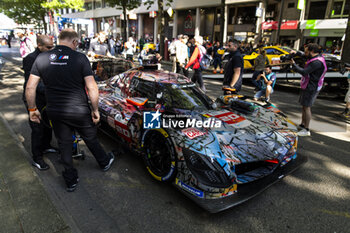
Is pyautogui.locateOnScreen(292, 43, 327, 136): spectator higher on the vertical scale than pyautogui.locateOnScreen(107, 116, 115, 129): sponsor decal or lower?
higher

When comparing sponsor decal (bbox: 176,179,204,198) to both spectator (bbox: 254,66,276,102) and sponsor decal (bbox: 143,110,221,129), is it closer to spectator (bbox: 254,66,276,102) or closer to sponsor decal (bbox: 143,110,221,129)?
sponsor decal (bbox: 143,110,221,129)

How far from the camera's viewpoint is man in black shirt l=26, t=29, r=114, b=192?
2.46 m

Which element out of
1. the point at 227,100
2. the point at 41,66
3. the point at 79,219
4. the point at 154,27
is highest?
the point at 154,27

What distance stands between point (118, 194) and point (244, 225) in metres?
1.47

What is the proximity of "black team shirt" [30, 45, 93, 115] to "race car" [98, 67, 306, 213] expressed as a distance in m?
0.66

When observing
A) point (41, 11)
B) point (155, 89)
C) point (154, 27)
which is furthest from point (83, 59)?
point (154, 27)

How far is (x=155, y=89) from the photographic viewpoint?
3344 millimetres

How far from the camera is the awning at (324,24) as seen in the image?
1633cm

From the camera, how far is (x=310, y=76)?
4.60 meters

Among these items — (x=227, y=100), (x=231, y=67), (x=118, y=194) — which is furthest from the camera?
(x=231, y=67)

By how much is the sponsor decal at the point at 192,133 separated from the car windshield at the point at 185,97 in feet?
1.83

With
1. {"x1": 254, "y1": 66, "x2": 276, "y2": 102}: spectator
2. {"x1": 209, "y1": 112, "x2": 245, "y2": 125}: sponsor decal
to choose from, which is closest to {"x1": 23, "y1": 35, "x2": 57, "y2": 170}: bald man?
{"x1": 209, "y1": 112, "x2": 245, "y2": 125}: sponsor decal

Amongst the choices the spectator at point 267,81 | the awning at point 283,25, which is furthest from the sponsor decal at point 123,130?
the awning at point 283,25

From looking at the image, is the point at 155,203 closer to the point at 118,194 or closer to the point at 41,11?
the point at 118,194
